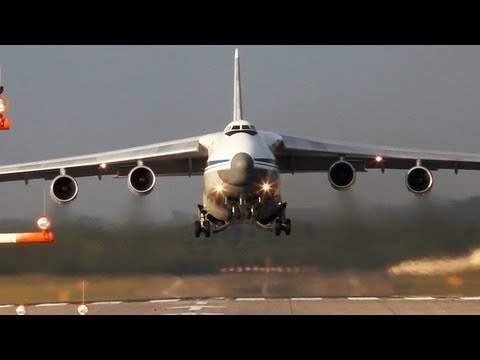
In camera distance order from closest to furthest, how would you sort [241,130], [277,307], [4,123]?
[4,123]
[241,130]
[277,307]

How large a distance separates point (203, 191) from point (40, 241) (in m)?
3.67

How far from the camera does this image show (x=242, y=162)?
1719 cm

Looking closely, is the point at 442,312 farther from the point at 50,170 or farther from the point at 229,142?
the point at 50,170

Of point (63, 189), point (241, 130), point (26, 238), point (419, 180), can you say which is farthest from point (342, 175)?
point (26, 238)

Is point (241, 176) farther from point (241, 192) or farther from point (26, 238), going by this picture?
point (26, 238)

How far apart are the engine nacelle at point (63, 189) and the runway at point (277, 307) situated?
2449mm

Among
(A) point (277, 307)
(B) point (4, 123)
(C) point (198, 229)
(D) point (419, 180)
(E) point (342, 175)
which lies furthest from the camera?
(C) point (198, 229)

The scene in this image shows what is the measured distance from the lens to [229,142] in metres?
18.1

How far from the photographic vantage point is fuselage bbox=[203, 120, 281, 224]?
17422 mm

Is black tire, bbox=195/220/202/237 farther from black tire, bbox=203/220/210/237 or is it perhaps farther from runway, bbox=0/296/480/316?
runway, bbox=0/296/480/316

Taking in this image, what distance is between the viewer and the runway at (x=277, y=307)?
744 inches

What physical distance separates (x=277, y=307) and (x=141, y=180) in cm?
396

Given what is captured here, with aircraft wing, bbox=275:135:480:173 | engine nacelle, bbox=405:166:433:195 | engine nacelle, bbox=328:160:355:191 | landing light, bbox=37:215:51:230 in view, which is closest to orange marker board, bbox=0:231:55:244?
landing light, bbox=37:215:51:230
